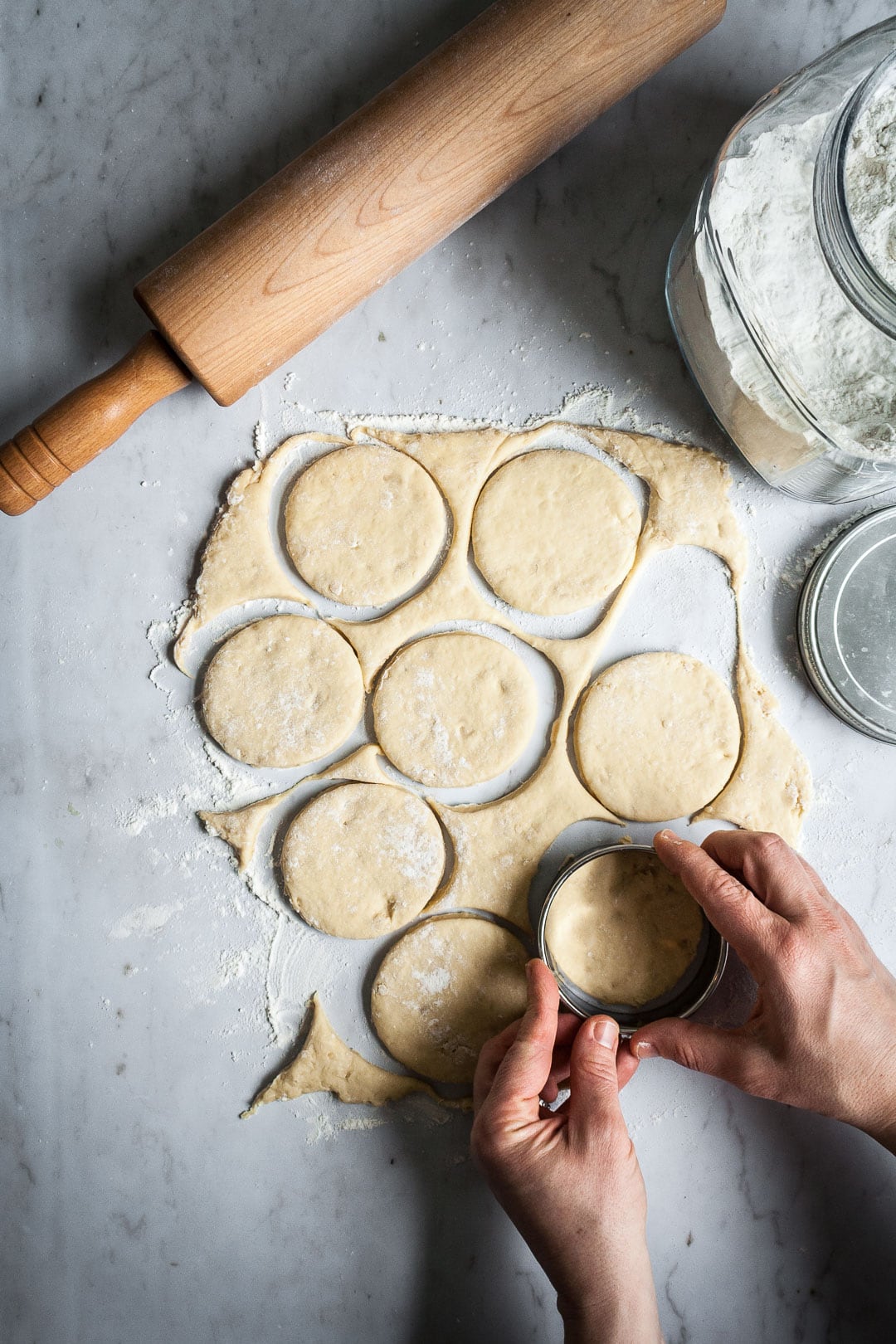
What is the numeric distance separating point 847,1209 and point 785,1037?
352 mm

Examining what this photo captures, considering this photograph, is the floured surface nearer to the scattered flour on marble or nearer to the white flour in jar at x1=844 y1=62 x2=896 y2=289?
the scattered flour on marble

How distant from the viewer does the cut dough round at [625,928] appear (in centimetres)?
102

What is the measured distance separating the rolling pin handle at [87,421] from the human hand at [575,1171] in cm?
76

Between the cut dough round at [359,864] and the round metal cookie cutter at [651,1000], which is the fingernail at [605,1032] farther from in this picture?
the cut dough round at [359,864]

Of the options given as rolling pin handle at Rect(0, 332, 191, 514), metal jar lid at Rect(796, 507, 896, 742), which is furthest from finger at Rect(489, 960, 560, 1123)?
rolling pin handle at Rect(0, 332, 191, 514)

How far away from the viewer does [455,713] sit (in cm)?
107

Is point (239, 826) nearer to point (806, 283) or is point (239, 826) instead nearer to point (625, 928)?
point (625, 928)

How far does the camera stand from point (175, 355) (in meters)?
0.94

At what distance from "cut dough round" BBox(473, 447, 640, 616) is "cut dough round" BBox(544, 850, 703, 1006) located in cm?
34

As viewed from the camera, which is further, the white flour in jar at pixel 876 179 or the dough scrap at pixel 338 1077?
the dough scrap at pixel 338 1077

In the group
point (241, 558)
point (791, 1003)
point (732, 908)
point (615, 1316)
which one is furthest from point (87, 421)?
point (615, 1316)

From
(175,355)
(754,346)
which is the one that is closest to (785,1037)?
(754,346)

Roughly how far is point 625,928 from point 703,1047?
0.15m

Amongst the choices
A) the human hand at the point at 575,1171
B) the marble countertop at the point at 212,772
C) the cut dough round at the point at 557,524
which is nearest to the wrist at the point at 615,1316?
the human hand at the point at 575,1171
